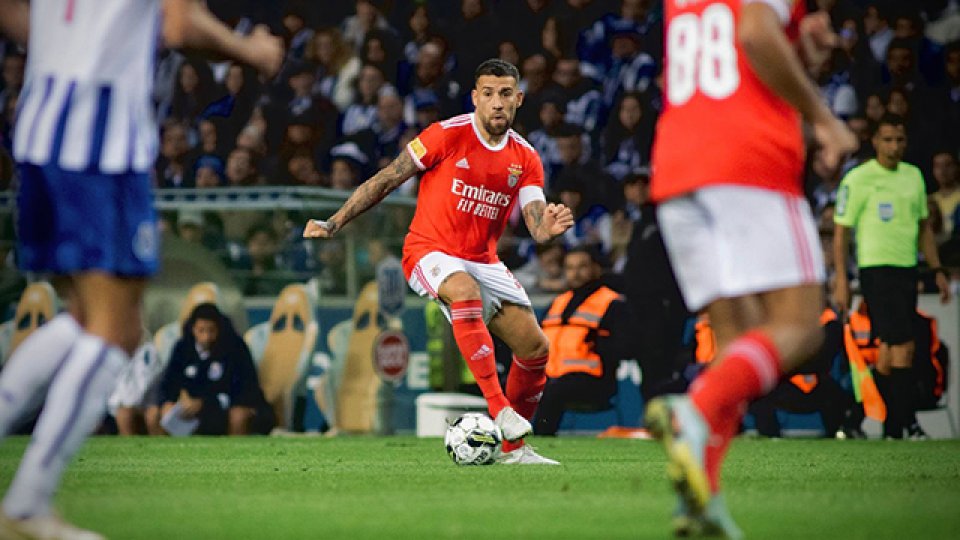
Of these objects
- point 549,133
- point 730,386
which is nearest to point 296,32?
point 549,133

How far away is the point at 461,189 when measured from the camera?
9.72 m

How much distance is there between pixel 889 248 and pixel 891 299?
0.41 m

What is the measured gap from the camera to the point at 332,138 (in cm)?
1903

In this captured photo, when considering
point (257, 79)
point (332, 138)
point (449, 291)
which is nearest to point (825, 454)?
point (449, 291)

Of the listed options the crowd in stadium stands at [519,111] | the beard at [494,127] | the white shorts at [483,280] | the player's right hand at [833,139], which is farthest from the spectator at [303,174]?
the player's right hand at [833,139]

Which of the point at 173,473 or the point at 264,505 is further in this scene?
the point at 173,473

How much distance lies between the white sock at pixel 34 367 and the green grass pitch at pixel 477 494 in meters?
0.49

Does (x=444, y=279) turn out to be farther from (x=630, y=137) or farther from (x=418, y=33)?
(x=418, y=33)

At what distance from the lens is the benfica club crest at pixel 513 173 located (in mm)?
9820

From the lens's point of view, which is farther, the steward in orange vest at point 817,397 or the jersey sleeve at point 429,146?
the steward in orange vest at point 817,397

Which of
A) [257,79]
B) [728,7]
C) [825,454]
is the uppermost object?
[257,79]

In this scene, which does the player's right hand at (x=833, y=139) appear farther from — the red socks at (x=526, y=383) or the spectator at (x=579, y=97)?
the spectator at (x=579, y=97)

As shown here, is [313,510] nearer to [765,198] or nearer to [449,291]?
[765,198]

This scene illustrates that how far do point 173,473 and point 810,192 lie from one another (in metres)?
8.90
